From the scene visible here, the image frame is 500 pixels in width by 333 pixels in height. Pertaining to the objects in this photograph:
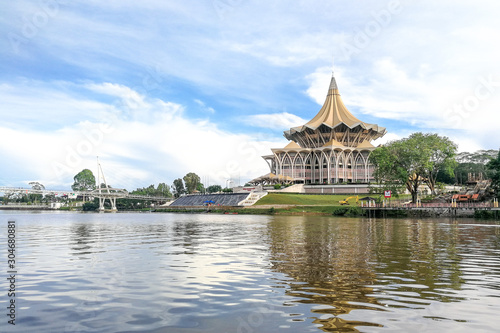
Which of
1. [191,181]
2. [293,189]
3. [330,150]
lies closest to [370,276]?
[293,189]

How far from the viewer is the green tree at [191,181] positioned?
525 feet

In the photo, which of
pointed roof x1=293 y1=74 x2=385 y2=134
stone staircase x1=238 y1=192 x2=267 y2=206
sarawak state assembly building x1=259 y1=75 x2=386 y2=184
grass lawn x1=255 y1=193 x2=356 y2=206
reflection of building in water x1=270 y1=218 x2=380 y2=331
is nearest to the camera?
reflection of building in water x1=270 y1=218 x2=380 y2=331

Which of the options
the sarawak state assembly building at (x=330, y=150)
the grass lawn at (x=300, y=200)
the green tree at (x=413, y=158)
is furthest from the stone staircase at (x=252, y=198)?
the green tree at (x=413, y=158)

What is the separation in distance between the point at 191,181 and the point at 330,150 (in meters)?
59.0

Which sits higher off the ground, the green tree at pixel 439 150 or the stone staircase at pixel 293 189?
the green tree at pixel 439 150

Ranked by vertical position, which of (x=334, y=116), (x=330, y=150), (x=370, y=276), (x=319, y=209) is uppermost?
(x=334, y=116)

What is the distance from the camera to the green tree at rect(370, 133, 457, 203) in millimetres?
65250

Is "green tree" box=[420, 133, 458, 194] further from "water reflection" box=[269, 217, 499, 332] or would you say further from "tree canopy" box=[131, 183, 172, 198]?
"tree canopy" box=[131, 183, 172, 198]

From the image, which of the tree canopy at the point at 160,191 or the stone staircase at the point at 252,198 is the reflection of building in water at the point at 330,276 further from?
the tree canopy at the point at 160,191

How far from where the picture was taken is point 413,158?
6525 centimetres

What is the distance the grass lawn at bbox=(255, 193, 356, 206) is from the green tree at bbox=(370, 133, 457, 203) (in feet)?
58.7

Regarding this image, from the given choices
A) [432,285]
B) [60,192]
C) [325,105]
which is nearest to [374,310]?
[432,285]

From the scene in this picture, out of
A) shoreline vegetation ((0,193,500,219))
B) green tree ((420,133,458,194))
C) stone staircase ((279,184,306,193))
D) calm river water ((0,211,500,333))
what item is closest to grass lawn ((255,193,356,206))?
shoreline vegetation ((0,193,500,219))

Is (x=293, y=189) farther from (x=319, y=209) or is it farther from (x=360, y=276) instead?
(x=360, y=276)
